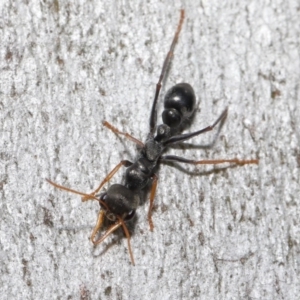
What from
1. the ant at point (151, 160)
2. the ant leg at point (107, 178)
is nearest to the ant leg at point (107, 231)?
the ant at point (151, 160)

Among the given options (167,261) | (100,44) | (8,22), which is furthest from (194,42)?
(167,261)

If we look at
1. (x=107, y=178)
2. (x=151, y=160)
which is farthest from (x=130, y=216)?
(x=151, y=160)

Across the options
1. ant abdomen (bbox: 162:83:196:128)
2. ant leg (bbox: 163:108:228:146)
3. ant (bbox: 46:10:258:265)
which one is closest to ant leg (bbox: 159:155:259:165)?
ant (bbox: 46:10:258:265)

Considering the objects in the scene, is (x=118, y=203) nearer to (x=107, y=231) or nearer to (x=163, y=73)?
(x=107, y=231)

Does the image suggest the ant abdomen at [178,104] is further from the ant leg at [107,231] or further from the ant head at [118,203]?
the ant leg at [107,231]

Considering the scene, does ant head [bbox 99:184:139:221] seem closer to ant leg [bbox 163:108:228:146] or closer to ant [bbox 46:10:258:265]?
ant [bbox 46:10:258:265]

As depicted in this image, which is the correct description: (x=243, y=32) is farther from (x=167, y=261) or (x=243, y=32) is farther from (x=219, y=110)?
(x=167, y=261)
